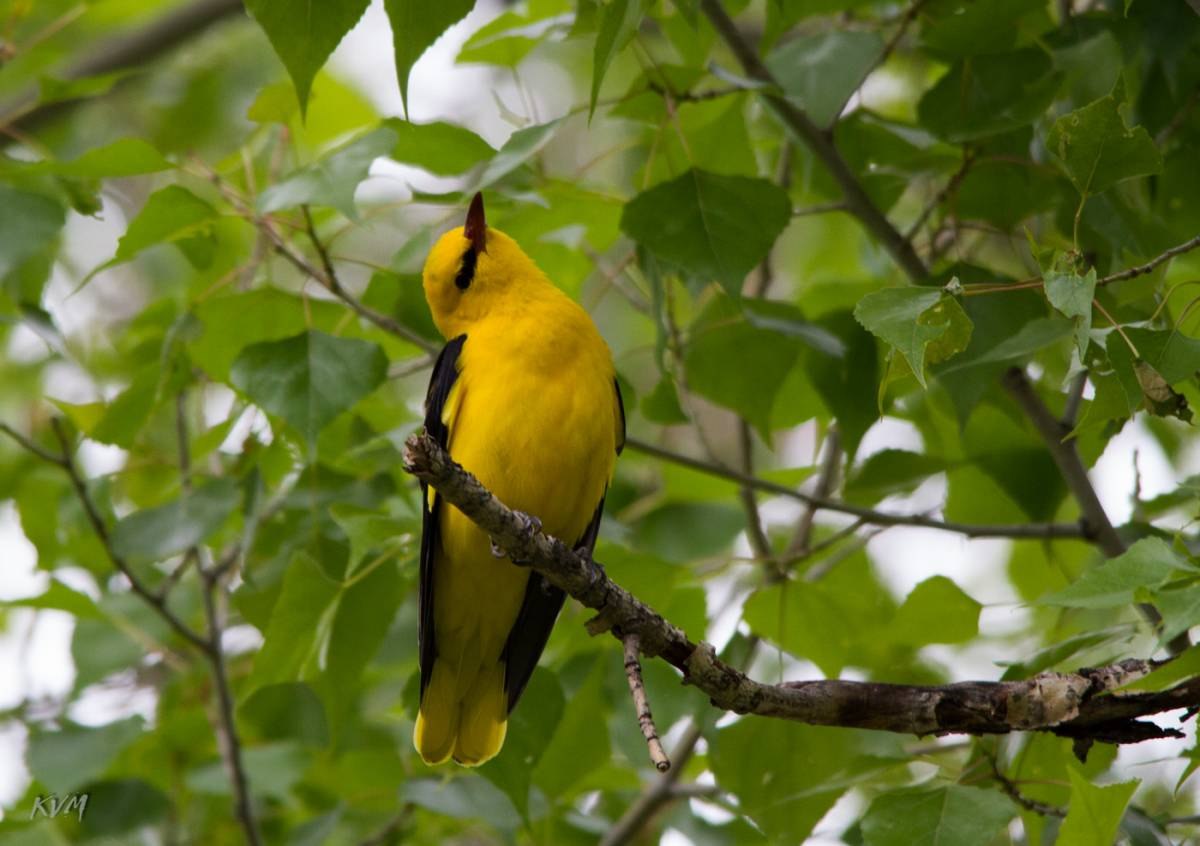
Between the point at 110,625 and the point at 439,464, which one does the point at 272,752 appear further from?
the point at 439,464

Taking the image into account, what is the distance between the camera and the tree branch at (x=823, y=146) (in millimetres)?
3346

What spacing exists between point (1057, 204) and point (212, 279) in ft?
7.92

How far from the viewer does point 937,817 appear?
8.98 ft

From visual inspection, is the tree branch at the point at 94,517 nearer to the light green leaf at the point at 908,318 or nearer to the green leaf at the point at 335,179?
the green leaf at the point at 335,179

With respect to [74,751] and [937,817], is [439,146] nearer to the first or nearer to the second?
[937,817]

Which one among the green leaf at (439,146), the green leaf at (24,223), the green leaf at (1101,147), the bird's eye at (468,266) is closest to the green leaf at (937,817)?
the green leaf at (1101,147)

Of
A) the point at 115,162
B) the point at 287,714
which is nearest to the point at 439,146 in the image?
the point at 115,162

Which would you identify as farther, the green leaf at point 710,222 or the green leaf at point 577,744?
the green leaf at point 577,744

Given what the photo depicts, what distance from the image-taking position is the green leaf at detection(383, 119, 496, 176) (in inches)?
130

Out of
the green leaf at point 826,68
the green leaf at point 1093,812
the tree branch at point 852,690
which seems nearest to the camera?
the green leaf at point 1093,812

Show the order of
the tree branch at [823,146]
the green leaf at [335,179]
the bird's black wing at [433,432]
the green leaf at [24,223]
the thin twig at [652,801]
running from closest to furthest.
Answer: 1. the green leaf at [335,179]
2. the tree branch at [823,146]
3. the green leaf at [24,223]
4. the bird's black wing at [433,432]
5. the thin twig at [652,801]

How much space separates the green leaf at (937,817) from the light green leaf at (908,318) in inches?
39.4

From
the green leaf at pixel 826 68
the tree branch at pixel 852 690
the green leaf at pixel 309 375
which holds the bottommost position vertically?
the tree branch at pixel 852 690

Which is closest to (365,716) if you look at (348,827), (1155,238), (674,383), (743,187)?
(348,827)
